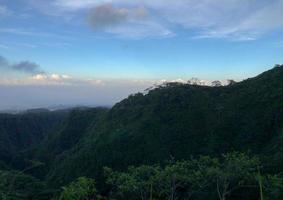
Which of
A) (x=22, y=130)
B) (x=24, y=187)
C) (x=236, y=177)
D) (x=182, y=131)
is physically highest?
(x=182, y=131)

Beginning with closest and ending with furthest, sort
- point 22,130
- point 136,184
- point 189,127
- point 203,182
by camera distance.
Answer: point 136,184 → point 203,182 → point 189,127 → point 22,130

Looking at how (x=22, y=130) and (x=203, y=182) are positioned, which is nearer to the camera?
(x=203, y=182)

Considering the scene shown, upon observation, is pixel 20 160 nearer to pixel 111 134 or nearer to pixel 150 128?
pixel 111 134

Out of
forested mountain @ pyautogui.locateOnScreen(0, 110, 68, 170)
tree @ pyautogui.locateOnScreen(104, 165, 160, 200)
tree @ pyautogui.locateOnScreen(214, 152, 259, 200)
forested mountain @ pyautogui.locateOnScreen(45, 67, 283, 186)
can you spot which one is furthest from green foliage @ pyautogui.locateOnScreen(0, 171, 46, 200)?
forested mountain @ pyautogui.locateOnScreen(0, 110, 68, 170)

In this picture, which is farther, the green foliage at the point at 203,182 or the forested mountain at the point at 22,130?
the forested mountain at the point at 22,130

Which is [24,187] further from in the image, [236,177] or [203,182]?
[236,177]

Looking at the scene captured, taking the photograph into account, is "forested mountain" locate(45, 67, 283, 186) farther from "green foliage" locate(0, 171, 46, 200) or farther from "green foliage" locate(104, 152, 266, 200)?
"green foliage" locate(104, 152, 266, 200)

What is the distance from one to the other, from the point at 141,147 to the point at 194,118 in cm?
1284

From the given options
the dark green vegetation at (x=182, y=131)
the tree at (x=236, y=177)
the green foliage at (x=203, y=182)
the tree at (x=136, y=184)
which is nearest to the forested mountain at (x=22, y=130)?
the dark green vegetation at (x=182, y=131)

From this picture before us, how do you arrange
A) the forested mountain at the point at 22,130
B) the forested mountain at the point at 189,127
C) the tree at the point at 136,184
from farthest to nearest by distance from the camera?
the forested mountain at the point at 22,130
the forested mountain at the point at 189,127
the tree at the point at 136,184

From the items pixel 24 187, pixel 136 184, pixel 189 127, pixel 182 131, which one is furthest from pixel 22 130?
pixel 136 184

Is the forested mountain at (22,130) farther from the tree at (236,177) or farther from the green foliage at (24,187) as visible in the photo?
the tree at (236,177)

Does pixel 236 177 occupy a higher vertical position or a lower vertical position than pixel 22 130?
higher

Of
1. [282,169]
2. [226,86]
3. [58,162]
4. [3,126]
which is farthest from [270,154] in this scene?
[3,126]
